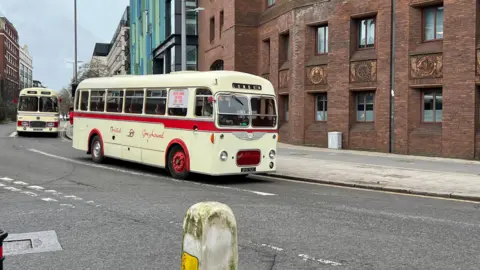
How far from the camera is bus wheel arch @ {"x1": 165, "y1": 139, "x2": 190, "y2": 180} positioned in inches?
525

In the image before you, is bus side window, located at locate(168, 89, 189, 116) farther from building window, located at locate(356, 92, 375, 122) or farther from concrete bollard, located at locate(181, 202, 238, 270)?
building window, located at locate(356, 92, 375, 122)

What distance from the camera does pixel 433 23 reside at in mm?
21391

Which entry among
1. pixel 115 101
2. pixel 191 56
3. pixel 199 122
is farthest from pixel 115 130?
pixel 191 56

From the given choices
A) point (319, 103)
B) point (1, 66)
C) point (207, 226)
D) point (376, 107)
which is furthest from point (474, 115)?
point (1, 66)

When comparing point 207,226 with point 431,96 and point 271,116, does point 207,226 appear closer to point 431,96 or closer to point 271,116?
point 271,116

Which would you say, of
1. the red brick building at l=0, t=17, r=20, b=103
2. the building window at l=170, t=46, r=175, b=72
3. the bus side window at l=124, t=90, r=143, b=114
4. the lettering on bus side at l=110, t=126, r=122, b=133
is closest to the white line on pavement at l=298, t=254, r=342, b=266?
the bus side window at l=124, t=90, r=143, b=114

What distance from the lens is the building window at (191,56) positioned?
44188mm

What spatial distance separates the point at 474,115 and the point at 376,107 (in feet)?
15.4

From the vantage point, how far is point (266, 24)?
104ft

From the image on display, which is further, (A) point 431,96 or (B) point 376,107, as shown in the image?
(B) point 376,107

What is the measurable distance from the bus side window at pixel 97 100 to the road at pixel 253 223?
4382 mm

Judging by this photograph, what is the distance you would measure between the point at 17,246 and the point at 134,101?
372 inches

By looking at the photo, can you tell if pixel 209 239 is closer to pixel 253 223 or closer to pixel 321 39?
pixel 253 223

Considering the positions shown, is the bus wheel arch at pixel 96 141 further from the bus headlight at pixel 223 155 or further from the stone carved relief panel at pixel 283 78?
the stone carved relief panel at pixel 283 78
